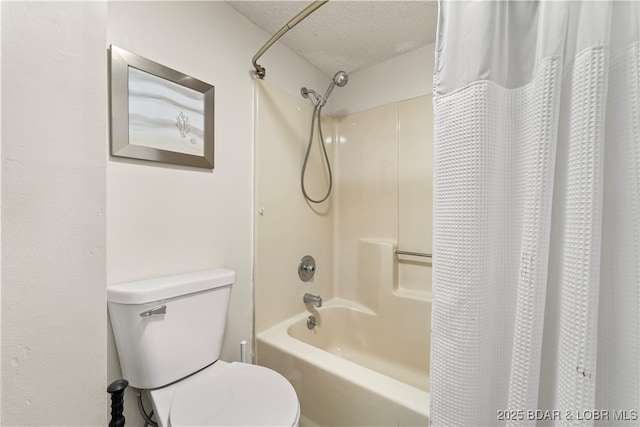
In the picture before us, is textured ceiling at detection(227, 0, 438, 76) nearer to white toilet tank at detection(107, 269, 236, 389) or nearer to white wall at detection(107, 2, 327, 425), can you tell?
white wall at detection(107, 2, 327, 425)

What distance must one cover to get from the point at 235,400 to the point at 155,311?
0.40m

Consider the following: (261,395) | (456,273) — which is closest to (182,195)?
(261,395)

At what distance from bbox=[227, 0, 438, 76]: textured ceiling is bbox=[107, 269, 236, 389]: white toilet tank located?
1.32 meters

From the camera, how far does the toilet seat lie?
768 mm

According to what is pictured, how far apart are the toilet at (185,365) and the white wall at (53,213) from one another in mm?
330

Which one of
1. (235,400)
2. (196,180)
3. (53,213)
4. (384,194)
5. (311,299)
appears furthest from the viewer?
(384,194)

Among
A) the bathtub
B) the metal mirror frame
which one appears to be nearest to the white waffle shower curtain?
the bathtub

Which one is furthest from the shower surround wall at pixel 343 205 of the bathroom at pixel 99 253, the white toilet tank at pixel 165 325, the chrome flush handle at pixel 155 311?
the bathroom at pixel 99 253

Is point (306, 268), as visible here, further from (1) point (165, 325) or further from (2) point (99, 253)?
(2) point (99, 253)

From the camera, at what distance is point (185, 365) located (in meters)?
0.99

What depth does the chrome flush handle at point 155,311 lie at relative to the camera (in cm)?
88

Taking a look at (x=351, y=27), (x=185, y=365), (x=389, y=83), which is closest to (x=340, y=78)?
(x=351, y=27)

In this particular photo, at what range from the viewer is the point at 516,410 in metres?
0.54

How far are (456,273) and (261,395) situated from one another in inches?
29.5
